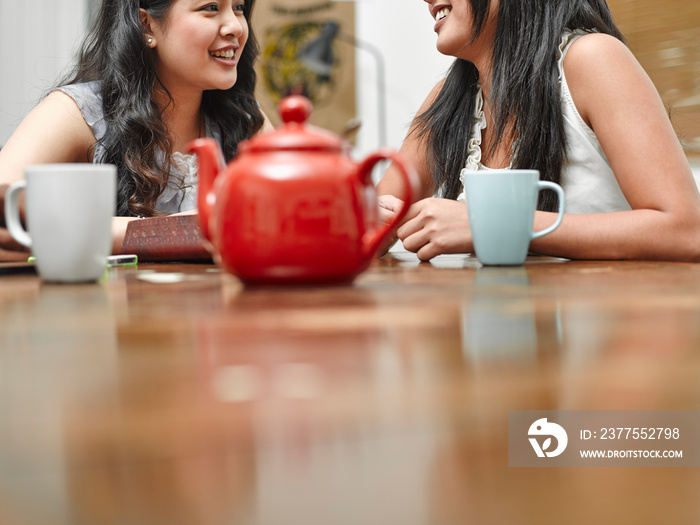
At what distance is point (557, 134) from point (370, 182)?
0.97m

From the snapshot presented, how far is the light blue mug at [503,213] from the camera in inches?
33.7

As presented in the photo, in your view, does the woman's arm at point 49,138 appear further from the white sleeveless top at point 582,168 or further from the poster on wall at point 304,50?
the poster on wall at point 304,50

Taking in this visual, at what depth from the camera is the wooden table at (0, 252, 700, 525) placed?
24 centimetres

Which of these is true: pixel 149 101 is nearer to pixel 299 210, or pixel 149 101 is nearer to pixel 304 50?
pixel 299 210

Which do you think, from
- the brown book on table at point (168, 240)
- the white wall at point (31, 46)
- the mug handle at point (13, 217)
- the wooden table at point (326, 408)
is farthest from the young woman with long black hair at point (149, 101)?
the white wall at point (31, 46)

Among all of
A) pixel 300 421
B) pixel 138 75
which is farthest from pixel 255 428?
pixel 138 75

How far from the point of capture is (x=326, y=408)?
0.27 meters

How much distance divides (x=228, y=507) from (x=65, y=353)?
0.16 m

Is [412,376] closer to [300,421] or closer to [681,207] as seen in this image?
[300,421]

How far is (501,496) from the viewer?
0.92 feet

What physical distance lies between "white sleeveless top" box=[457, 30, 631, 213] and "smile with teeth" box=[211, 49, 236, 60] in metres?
0.87

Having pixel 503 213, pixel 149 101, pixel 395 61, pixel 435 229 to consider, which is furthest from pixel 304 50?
pixel 503 213

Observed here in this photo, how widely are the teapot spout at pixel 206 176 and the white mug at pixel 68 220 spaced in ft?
0.30

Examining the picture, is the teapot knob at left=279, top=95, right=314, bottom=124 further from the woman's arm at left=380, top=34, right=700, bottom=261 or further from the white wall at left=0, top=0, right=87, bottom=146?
the white wall at left=0, top=0, right=87, bottom=146
